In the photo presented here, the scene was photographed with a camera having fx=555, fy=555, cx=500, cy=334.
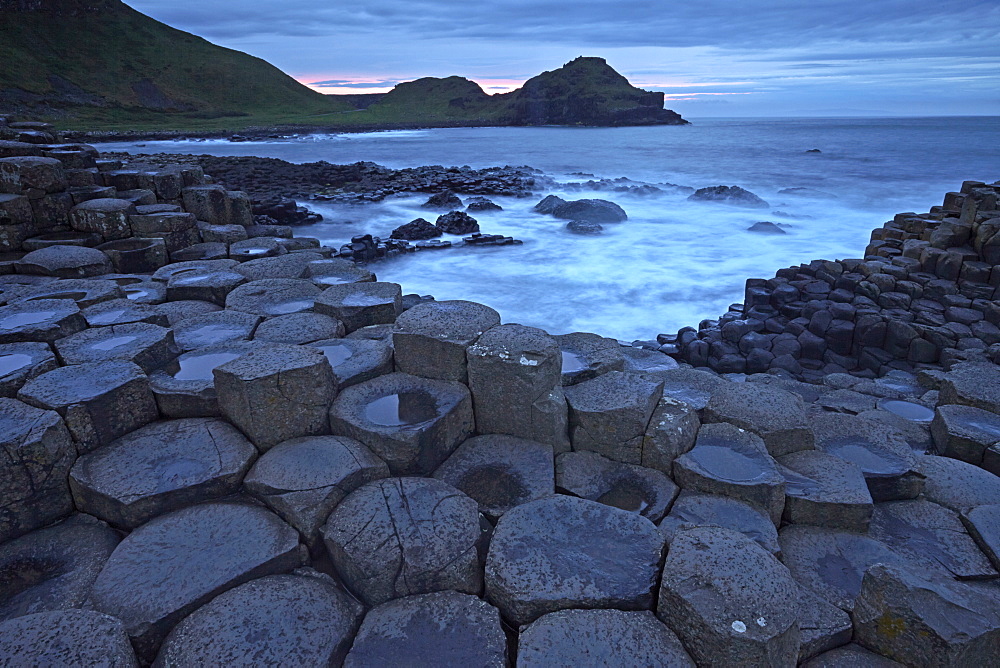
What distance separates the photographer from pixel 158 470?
9.58 feet

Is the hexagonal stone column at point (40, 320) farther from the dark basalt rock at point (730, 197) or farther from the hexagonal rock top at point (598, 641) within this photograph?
the dark basalt rock at point (730, 197)

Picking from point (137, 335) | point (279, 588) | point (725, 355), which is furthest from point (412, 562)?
point (725, 355)

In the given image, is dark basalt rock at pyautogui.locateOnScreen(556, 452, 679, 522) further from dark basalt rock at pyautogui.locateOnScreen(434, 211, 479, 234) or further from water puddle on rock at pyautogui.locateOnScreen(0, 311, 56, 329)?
dark basalt rock at pyautogui.locateOnScreen(434, 211, 479, 234)

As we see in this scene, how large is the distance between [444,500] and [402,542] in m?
0.34

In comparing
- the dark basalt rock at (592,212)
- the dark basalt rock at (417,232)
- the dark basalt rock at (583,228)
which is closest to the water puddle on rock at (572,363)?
the dark basalt rock at (417,232)

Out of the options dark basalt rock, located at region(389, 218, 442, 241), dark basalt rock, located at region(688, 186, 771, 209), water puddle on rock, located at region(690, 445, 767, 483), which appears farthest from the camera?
dark basalt rock, located at region(688, 186, 771, 209)

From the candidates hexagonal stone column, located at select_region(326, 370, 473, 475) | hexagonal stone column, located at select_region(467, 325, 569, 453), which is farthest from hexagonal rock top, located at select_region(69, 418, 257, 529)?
hexagonal stone column, located at select_region(467, 325, 569, 453)

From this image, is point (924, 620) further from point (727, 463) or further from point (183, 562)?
point (183, 562)

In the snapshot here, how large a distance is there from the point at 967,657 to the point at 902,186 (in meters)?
35.2

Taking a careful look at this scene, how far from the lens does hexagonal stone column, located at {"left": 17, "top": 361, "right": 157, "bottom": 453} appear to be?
2.96 meters

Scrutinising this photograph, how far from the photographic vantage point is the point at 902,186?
2984 centimetres

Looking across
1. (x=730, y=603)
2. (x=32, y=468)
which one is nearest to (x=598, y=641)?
(x=730, y=603)

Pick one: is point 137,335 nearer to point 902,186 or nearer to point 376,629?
point 376,629

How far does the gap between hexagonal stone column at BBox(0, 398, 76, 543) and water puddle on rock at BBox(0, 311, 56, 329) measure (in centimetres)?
145
